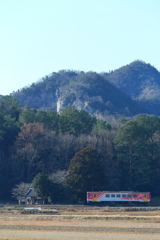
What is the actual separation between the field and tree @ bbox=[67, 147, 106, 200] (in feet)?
24.3

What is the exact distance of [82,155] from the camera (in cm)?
5606

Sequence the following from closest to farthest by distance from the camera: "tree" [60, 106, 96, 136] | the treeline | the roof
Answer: the roof
the treeline
"tree" [60, 106, 96, 136]

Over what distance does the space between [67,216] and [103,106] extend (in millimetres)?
126996

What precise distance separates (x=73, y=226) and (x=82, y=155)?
73.1ft

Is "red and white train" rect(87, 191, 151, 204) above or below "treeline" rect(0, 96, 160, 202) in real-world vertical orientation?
below

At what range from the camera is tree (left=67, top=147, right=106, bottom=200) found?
54.2 m

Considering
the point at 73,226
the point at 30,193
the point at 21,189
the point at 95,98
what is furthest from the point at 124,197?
the point at 95,98

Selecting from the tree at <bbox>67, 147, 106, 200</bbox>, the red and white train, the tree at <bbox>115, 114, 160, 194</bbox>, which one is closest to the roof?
the tree at <bbox>67, 147, 106, 200</bbox>

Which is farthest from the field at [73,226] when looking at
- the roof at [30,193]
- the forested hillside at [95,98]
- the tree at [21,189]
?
the forested hillside at [95,98]

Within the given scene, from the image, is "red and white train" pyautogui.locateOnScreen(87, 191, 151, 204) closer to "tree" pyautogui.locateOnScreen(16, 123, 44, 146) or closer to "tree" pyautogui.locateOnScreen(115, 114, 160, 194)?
"tree" pyautogui.locateOnScreen(115, 114, 160, 194)

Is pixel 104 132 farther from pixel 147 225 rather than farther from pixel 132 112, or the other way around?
pixel 132 112

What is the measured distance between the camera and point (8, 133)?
67625mm

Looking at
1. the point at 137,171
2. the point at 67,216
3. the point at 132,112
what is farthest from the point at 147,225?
the point at 132,112

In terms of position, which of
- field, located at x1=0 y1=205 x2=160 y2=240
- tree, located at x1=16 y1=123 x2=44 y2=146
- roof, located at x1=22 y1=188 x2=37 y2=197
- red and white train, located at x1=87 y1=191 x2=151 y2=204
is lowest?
field, located at x1=0 y1=205 x2=160 y2=240
